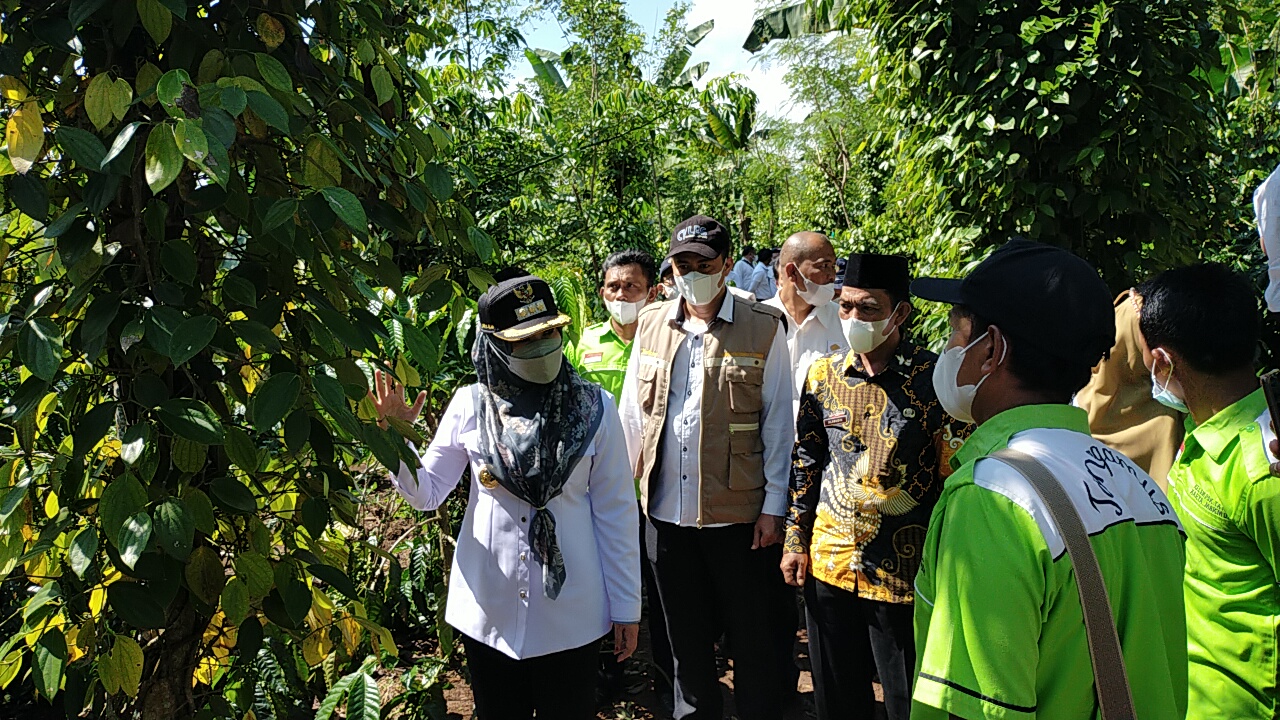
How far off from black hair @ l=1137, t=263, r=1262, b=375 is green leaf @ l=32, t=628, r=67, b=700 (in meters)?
2.45

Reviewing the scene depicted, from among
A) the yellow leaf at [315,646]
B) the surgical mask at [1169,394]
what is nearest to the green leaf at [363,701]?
the yellow leaf at [315,646]

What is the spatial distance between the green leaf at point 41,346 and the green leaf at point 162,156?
0.30 m

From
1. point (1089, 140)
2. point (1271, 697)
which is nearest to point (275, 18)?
point (1271, 697)

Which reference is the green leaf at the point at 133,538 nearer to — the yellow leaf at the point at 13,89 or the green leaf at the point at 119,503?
the green leaf at the point at 119,503

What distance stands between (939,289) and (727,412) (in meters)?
1.63

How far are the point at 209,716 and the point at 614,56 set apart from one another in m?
6.23

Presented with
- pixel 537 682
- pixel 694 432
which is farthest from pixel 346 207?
pixel 694 432

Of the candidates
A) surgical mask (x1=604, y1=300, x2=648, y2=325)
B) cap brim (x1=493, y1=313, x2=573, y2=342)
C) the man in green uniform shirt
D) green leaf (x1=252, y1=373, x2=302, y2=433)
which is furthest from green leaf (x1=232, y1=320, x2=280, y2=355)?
surgical mask (x1=604, y1=300, x2=648, y2=325)

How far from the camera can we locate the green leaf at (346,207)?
1375mm

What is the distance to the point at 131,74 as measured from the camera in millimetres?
1595

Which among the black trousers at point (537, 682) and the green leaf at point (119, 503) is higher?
the green leaf at point (119, 503)

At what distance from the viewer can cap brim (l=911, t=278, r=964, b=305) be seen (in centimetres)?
161

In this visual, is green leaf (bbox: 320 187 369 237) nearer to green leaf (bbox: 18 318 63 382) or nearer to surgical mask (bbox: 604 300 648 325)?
green leaf (bbox: 18 318 63 382)

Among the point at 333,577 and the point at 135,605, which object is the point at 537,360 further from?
the point at 135,605
